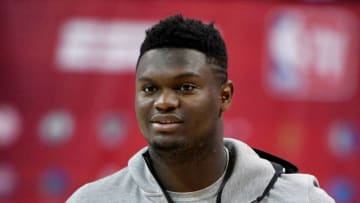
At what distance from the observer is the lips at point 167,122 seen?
124 centimetres

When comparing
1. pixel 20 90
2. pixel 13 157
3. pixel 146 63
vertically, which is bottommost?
pixel 13 157

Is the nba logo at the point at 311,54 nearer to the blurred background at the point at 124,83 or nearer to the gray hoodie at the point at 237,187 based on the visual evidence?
the blurred background at the point at 124,83

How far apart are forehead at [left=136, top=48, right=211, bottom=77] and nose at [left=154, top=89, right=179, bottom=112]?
0.03m

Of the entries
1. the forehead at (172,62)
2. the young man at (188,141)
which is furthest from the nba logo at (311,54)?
the forehead at (172,62)

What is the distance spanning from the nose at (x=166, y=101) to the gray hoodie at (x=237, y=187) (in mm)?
130

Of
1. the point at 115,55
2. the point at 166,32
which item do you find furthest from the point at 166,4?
the point at 166,32

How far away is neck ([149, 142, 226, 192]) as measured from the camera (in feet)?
4.22

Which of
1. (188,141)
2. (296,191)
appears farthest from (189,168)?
(296,191)

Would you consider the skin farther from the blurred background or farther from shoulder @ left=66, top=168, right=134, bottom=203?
the blurred background

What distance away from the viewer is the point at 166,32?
4.21 ft

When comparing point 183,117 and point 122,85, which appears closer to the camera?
point 183,117

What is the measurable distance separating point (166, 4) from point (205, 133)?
3.72 ft

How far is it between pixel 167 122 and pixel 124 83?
3.70 feet

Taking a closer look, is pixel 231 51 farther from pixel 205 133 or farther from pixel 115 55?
pixel 205 133
